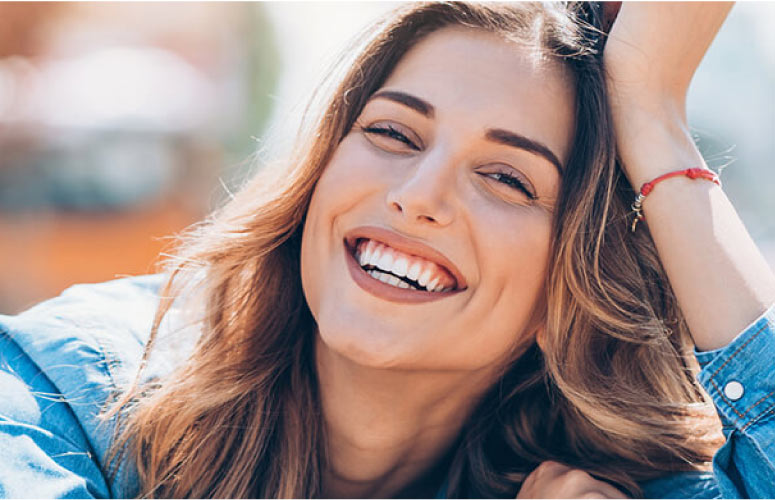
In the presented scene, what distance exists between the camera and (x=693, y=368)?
8.34 ft

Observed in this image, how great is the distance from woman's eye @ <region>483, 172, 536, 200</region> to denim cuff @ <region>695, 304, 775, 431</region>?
681mm

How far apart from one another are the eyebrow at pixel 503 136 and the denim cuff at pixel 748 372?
692mm

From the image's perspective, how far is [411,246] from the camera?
7.14ft

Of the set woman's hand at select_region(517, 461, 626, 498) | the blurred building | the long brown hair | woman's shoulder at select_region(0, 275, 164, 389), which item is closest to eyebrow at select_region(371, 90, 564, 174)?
the long brown hair

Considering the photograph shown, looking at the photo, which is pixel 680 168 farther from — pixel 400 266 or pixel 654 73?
pixel 400 266

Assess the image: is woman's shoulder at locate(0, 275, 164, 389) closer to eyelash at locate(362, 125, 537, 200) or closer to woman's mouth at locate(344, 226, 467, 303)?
woman's mouth at locate(344, 226, 467, 303)

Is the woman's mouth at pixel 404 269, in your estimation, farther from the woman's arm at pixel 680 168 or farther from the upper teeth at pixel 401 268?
the woman's arm at pixel 680 168

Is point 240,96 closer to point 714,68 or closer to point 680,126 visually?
point 714,68

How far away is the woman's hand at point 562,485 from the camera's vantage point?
226 cm

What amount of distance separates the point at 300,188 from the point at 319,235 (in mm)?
196

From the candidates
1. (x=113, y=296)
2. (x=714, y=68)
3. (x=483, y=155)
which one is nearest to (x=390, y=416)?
(x=483, y=155)

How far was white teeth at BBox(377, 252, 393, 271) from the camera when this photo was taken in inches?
87.4

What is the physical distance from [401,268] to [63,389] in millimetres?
1032

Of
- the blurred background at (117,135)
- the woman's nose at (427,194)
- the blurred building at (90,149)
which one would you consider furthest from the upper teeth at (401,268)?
the blurred building at (90,149)
